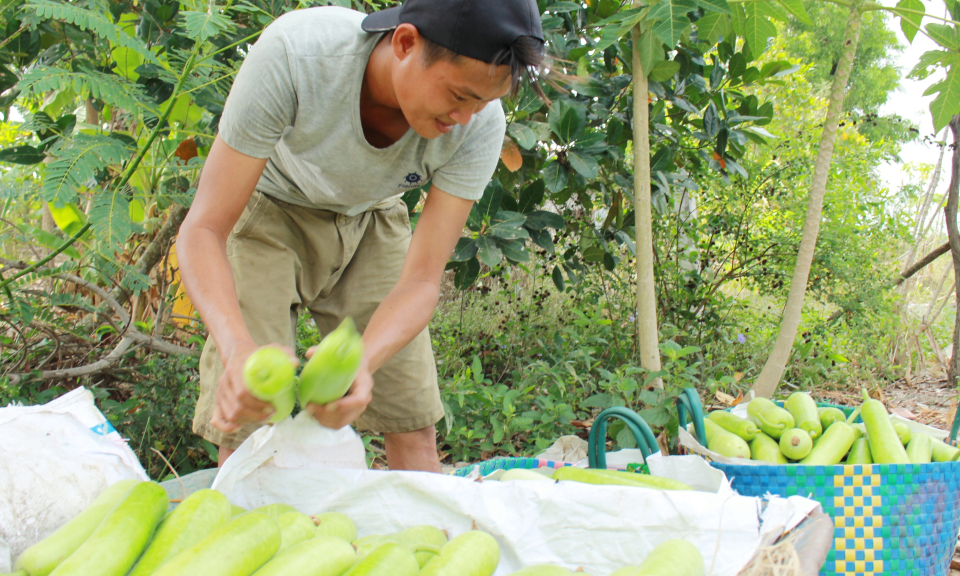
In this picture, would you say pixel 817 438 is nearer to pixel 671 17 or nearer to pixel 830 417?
pixel 830 417

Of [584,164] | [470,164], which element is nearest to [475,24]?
[470,164]

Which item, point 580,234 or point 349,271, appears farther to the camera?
point 580,234

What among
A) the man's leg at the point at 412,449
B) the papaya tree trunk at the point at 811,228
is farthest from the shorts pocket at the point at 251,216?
the papaya tree trunk at the point at 811,228

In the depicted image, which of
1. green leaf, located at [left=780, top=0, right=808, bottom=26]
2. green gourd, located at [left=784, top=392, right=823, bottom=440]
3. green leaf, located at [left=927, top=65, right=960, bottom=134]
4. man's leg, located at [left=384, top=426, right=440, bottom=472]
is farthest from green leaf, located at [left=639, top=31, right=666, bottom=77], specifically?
man's leg, located at [left=384, top=426, right=440, bottom=472]

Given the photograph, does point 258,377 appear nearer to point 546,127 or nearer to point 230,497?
point 230,497

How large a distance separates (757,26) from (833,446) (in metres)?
1.43

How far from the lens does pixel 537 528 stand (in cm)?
118

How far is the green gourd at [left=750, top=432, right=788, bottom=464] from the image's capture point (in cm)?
163

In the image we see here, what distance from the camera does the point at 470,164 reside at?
167 cm

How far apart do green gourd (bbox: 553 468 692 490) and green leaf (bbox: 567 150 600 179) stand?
4.64 feet

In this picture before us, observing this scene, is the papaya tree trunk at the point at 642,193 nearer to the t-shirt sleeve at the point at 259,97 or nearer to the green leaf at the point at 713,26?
the green leaf at the point at 713,26

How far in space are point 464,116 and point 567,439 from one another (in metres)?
1.46

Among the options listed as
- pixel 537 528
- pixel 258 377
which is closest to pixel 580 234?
pixel 537 528

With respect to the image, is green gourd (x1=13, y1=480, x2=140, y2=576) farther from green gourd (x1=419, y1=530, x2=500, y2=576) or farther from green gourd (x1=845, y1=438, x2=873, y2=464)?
green gourd (x1=845, y1=438, x2=873, y2=464)
